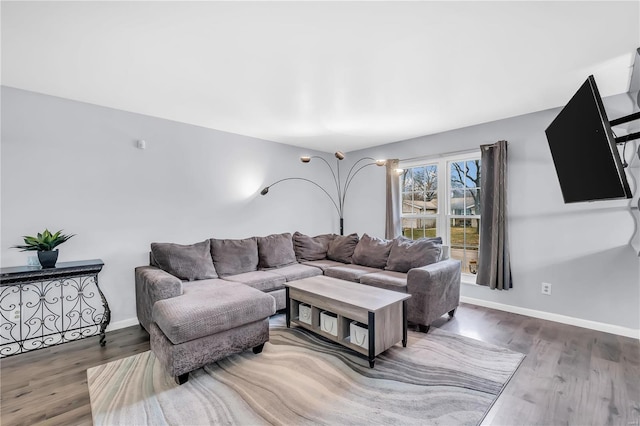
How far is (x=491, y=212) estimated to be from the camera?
3557 millimetres

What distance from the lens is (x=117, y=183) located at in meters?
3.11

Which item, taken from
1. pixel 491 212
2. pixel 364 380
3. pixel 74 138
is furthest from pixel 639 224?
pixel 74 138

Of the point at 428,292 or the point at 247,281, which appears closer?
the point at 428,292

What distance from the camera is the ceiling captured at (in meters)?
1.65

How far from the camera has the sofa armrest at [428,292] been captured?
2846mm

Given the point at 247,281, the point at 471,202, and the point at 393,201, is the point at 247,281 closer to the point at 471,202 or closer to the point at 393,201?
the point at 393,201

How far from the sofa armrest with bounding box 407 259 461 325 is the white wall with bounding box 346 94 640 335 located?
3.54 ft

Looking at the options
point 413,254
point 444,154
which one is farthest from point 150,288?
point 444,154

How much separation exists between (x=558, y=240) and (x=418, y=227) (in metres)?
1.76

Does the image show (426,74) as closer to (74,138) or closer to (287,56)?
(287,56)

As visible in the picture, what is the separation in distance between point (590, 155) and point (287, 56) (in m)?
2.00

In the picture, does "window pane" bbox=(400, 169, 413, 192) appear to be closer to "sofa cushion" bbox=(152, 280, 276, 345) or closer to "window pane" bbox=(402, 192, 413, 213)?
"window pane" bbox=(402, 192, 413, 213)

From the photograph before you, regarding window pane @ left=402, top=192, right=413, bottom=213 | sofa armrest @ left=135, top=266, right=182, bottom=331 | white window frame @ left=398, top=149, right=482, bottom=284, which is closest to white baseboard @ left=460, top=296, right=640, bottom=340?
white window frame @ left=398, top=149, right=482, bottom=284

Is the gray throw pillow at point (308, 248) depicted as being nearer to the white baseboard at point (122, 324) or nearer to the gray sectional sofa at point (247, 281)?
the gray sectional sofa at point (247, 281)
